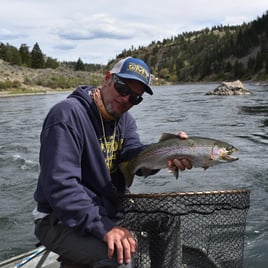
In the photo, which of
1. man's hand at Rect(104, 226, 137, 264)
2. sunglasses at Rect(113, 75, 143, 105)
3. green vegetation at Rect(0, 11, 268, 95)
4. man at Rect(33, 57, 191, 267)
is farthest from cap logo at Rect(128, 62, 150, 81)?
green vegetation at Rect(0, 11, 268, 95)

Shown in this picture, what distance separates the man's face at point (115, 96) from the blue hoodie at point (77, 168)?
0.11 metres

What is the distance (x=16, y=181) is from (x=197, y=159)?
718 centimetres

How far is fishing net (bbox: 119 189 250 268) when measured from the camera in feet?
10.4

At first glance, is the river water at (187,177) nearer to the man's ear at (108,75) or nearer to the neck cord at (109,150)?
the neck cord at (109,150)

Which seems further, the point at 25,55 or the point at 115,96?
the point at 25,55

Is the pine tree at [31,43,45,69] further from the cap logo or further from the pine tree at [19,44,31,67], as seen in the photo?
the cap logo

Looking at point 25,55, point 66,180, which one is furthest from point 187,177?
point 25,55

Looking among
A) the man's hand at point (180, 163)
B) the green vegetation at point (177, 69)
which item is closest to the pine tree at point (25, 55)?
the green vegetation at point (177, 69)

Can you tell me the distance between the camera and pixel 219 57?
125m

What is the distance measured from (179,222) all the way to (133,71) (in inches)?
46.6

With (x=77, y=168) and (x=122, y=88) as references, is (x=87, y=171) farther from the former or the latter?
(x=122, y=88)

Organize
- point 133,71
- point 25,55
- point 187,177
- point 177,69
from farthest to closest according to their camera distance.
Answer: point 177,69
point 25,55
point 187,177
point 133,71

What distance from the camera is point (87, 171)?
3.03 m

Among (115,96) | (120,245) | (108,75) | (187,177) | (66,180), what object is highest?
(108,75)
